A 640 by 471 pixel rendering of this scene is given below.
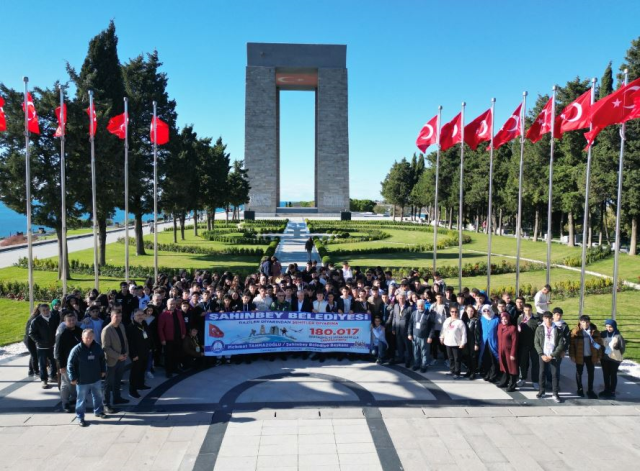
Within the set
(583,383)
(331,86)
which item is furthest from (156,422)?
(331,86)

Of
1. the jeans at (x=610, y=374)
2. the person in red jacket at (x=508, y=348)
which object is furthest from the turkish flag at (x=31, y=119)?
the jeans at (x=610, y=374)

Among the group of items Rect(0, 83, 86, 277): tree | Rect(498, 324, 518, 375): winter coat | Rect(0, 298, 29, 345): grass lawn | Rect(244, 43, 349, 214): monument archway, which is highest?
Rect(244, 43, 349, 214): monument archway

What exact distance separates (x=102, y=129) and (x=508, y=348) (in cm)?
1957

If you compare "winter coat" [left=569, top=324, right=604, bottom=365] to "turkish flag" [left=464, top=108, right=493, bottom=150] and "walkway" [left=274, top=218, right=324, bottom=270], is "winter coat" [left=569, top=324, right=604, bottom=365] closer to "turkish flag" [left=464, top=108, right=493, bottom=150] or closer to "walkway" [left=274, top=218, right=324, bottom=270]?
"turkish flag" [left=464, top=108, right=493, bottom=150]

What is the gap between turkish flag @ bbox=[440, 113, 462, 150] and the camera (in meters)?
16.6

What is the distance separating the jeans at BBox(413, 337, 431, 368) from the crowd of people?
2 cm

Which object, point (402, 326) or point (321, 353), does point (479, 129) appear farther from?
point (321, 353)

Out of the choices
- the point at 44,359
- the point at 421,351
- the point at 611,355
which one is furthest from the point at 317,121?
the point at 611,355

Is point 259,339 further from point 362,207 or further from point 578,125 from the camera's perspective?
point 362,207

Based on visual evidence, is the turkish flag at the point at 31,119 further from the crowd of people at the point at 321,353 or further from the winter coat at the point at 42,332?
the winter coat at the point at 42,332

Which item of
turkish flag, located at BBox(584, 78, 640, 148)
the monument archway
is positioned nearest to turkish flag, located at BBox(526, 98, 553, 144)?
turkish flag, located at BBox(584, 78, 640, 148)

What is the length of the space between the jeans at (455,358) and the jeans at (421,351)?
49 cm

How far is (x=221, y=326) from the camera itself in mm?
10898

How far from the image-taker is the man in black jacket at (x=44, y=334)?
9336mm
